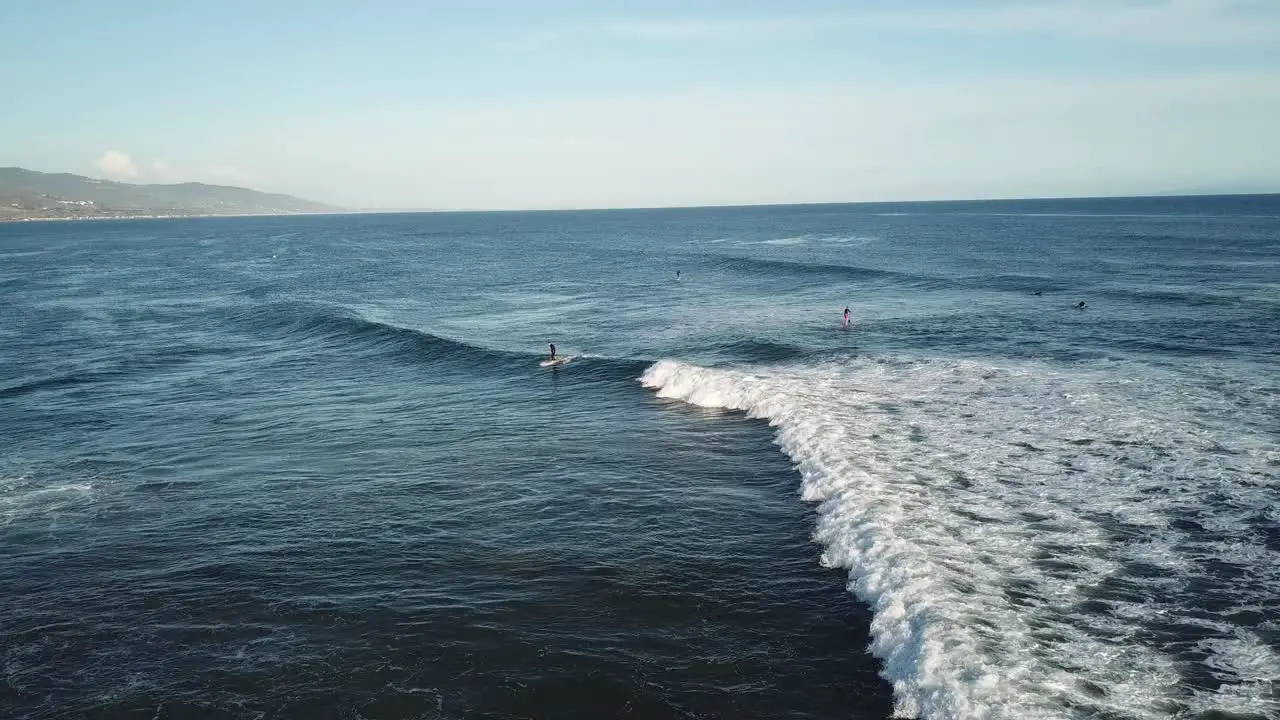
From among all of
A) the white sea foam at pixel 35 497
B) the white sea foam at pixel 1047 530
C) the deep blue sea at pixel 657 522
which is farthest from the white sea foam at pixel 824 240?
the white sea foam at pixel 35 497

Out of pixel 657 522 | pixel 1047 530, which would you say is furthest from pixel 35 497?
pixel 1047 530

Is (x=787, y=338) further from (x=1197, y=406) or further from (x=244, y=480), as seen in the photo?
(x=244, y=480)

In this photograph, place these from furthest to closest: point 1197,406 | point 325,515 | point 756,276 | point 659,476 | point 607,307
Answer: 1. point 756,276
2. point 607,307
3. point 1197,406
4. point 659,476
5. point 325,515

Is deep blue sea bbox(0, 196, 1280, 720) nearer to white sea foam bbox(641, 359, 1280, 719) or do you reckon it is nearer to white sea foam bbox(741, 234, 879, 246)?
white sea foam bbox(641, 359, 1280, 719)

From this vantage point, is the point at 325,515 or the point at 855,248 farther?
the point at 855,248

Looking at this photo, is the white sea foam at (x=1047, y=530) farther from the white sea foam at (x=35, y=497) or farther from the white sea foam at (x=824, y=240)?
the white sea foam at (x=824, y=240)

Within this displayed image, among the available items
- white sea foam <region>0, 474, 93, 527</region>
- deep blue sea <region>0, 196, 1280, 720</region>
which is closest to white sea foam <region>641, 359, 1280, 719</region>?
deep blue sea <region>0, 196, 1280, 720</region>

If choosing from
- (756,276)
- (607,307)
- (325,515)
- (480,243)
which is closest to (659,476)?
(325,515)

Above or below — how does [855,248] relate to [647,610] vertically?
above
